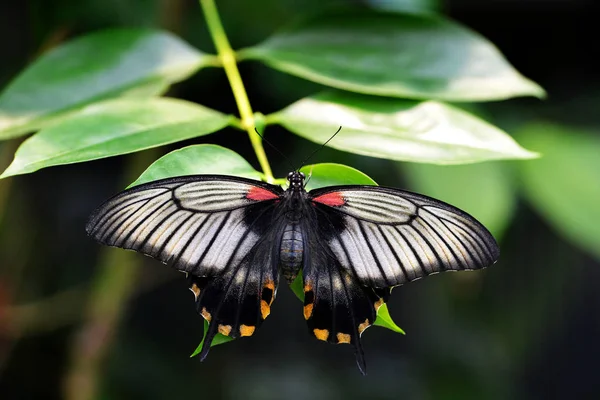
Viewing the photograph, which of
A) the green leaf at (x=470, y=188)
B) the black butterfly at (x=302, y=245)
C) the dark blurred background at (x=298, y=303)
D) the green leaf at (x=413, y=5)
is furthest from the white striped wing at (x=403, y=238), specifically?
the dark blurred background at (x=298, y=303)

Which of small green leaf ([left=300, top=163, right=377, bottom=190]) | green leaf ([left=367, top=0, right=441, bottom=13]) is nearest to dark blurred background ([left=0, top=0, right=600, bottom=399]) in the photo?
green leaf ([left=367, top=0, right=441, bottom=13])

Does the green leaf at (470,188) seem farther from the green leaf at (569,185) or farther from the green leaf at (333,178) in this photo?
the green leaf at (333,178)

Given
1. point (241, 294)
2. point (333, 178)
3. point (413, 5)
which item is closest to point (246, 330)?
point (241, 294)

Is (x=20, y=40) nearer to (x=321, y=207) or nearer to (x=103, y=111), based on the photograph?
(x=103, y=111)

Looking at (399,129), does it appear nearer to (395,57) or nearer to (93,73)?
(395,57)

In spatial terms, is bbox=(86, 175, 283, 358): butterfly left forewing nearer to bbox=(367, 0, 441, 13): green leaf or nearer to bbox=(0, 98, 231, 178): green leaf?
bbox=(0, 98, 231, 178): green leaf
